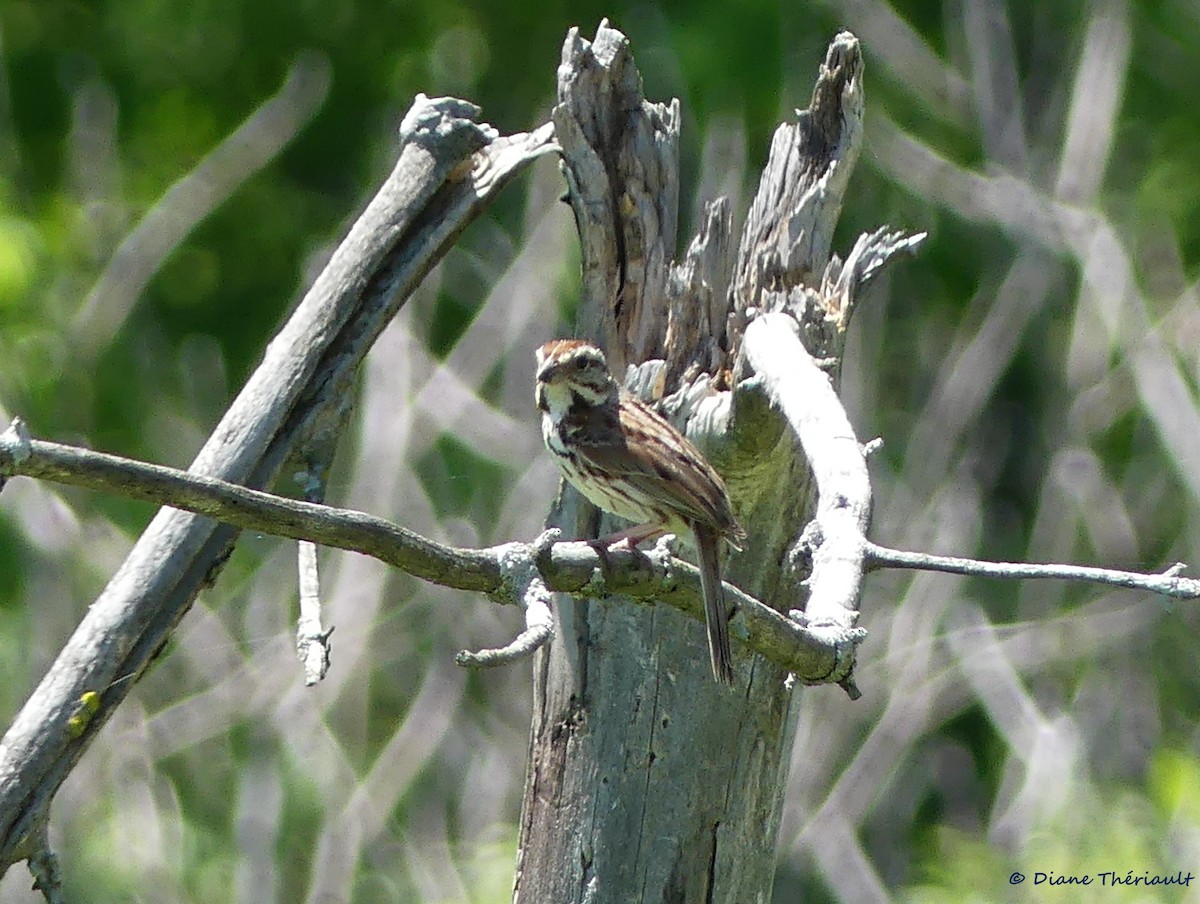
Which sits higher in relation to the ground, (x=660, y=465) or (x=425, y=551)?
(x=660, y=465)

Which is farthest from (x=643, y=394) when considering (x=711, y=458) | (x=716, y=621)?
(x=716, y=621)

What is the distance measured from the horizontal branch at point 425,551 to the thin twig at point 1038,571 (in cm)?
24

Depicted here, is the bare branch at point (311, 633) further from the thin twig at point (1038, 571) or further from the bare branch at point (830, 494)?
the thin twig at point (1038, 571)

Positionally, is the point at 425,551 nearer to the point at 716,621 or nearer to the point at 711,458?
the point at 716,621

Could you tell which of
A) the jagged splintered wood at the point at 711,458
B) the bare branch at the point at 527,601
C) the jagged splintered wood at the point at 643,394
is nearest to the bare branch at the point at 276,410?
the jagged splintered wood at the point at 643,394

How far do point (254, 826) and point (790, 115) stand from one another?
16.9 ft

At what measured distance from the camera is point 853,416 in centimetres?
920

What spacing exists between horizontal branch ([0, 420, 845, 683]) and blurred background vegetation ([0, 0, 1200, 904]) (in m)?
4.27

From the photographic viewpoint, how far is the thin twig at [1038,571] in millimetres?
3582

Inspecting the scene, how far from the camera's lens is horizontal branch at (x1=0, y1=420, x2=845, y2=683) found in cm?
271

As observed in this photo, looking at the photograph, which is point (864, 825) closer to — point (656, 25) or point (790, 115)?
point (790, 115)

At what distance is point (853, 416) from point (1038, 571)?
565 centimetres

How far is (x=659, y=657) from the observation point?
180 inches

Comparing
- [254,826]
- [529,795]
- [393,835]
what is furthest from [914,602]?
[529,795]
